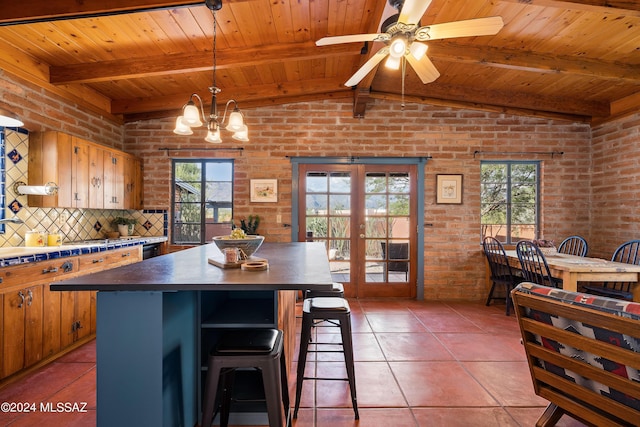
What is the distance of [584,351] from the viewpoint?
1.39 m

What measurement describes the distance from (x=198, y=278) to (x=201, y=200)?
10.9 ft

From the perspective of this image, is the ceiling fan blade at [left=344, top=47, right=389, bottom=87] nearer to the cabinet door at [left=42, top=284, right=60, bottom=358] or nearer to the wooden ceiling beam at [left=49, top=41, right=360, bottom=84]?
the wooden ceiling beam at [left=49, top=41, right=360, bottom=84]

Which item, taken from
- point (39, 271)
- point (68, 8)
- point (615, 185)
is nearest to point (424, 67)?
point (68, 8)

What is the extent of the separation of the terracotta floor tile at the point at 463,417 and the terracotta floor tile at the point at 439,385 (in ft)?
0.19

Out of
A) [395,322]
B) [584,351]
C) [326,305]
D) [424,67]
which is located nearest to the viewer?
[584,351]

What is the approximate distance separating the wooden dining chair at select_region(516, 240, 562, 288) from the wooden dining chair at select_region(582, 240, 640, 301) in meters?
0.35

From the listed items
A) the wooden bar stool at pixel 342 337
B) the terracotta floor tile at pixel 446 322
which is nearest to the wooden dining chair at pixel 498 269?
the terracotta floor tile at pixel 446 322

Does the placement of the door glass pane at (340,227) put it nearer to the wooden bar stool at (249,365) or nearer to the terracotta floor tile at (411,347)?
the terracotta floor tile at (411,347)

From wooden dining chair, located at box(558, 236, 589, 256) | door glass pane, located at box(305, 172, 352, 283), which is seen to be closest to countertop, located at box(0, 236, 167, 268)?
door glass pane, located at box(305, 172, 352, 283)

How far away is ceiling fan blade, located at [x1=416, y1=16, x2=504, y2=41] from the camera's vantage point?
1.88 meters

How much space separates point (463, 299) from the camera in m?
4.55

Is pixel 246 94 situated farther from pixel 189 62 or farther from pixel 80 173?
pixel 80 173

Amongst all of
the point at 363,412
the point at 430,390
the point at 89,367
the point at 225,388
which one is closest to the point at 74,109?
the point at 89,367

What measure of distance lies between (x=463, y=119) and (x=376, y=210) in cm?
178
